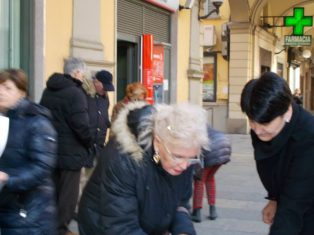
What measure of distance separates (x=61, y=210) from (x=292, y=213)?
341 centimetres

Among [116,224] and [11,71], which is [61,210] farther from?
[116,224]

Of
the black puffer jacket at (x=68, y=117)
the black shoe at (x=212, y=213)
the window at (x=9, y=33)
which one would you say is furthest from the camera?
the window at (x=9, y=33)

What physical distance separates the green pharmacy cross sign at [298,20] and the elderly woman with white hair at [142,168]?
21991 millimetres

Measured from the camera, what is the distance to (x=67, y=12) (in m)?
8.43

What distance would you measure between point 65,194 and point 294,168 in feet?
11.2

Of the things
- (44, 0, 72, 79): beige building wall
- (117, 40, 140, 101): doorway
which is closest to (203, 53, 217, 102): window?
(117, 40, 140, 101): doorway

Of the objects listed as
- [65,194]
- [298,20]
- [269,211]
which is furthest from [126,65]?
[298,20]

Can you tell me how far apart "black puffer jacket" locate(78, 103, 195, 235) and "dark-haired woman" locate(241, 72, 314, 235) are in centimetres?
49

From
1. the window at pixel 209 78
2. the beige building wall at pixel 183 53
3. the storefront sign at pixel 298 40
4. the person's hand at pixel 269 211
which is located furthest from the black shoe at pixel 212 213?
the storefront sign at pixel 298 40

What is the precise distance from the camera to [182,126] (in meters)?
2.41

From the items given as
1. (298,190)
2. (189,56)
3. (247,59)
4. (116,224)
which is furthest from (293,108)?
(247,59)

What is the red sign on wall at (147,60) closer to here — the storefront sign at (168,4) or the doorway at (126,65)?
the doorway at (126,65)

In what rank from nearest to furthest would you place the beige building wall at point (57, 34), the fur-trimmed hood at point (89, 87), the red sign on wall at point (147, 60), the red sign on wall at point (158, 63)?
the fur-trimmed hood at point (89, 87), the beige building wall at point (57, 34), the red sign on wall at point (147, 60), the red sign on wall at point (158, 63)

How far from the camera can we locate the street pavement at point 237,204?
6.87m
